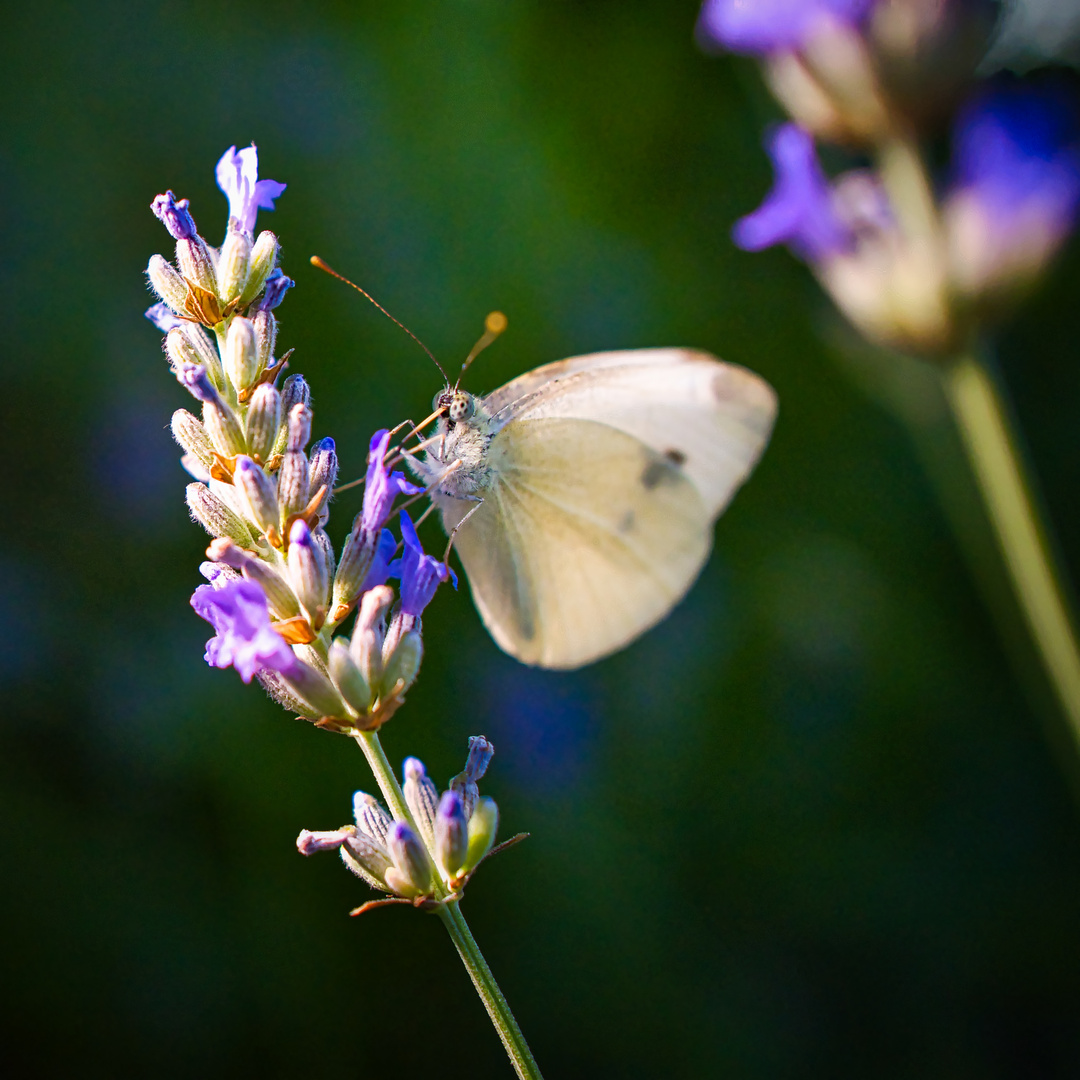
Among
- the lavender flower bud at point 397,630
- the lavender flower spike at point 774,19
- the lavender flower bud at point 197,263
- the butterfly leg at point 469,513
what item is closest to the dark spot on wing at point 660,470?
the butterfly leg at point 469,513

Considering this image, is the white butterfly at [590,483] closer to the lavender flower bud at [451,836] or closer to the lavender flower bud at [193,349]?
the lavender flower bud at [193,349]

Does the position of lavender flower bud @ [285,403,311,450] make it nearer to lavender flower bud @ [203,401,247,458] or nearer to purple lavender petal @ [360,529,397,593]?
lavender flower bud @ [203,401,247,458]

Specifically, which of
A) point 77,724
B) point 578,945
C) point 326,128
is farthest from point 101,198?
point 578,945

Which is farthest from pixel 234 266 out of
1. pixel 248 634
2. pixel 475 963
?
pixel 475 963

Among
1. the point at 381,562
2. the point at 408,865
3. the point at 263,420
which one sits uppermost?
the point at 263,420

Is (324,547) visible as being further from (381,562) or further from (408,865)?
(408,865)

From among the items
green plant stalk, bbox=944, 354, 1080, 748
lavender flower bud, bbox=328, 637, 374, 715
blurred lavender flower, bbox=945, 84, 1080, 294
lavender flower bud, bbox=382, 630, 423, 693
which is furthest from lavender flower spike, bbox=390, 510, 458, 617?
blurred lavender flower, bbox=945, 84, 1080, 294
